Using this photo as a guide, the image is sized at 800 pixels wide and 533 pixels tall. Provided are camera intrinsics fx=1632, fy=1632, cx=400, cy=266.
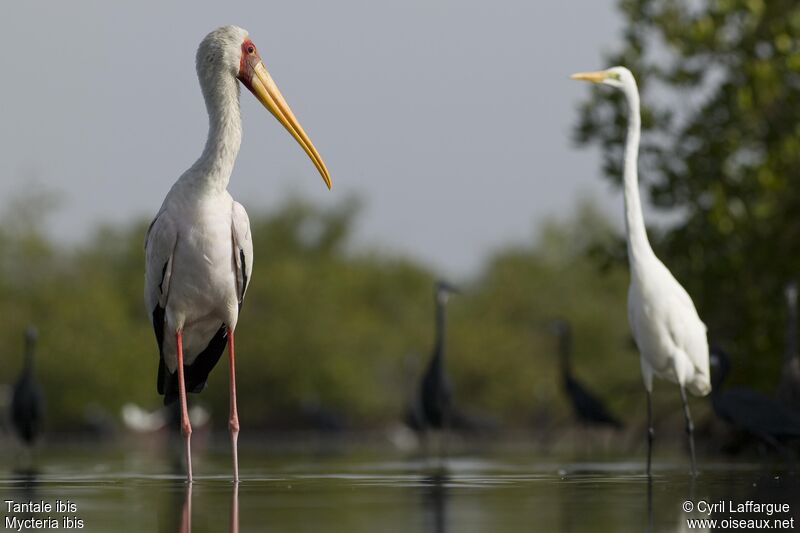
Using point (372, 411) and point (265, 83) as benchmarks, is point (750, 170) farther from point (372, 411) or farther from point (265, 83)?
point (372, 411)

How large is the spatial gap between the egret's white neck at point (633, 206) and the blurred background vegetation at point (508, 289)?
18.0 feet

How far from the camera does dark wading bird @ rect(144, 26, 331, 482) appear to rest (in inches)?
394

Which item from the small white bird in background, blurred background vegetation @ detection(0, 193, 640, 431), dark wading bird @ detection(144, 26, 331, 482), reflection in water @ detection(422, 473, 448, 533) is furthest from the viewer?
blurred background vegetation @ detection(0, 193, 640, 431)

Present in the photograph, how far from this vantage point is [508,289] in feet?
226

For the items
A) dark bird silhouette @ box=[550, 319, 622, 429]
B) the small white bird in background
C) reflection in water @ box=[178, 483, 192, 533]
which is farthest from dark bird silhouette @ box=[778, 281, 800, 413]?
dark bird silhouette @ box=[550, 319, 622, 429]

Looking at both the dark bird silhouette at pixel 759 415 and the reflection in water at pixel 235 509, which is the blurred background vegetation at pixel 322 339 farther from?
the reflection in water at pixel 235 509

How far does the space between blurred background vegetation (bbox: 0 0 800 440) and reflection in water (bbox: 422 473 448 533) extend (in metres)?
9.16

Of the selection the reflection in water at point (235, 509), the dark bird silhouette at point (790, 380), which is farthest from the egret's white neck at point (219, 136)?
the dark bird silhouette at point (790, 380)

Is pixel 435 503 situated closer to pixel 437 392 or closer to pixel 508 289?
pixel 437 392

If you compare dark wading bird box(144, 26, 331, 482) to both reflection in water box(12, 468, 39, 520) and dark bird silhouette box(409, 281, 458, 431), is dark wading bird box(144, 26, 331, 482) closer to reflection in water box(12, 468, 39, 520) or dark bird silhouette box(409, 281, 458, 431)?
reflection in water box(12, 468, 39, 520)

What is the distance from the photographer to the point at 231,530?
6.75m

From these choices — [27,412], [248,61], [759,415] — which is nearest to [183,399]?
[248,61]

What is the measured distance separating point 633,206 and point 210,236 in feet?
12.6

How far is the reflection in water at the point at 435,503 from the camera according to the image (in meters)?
7.08
